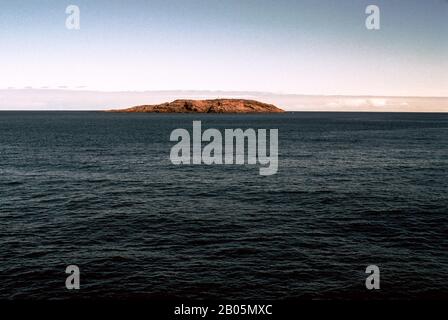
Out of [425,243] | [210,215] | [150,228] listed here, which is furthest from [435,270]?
[150,228]

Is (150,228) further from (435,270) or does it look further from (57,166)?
(57,166)

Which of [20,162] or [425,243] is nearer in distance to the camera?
[425,243]

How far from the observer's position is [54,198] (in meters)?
49.5

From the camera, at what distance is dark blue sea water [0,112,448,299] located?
90.2 feet

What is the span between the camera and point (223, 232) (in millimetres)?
37688

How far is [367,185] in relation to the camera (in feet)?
189

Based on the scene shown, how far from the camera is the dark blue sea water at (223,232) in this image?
27.5 metres

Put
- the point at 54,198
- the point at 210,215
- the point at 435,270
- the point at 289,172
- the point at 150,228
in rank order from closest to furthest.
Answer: the point at 435,270
the point at 150,228
the point at 210,215
the point at 54,198
the point at 289,172
